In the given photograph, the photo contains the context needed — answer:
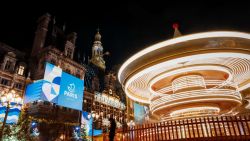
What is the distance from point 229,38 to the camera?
34.8ft

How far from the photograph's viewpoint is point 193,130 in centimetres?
956

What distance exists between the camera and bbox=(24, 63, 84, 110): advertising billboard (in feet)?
91.1

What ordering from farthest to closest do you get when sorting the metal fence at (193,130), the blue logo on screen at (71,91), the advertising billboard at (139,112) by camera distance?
the advertising billboard at (139,112) → the blue logo on screen at (71,91) → the metal fence at (193,130)

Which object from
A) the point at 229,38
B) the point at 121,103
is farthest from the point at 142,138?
the point at 121,103

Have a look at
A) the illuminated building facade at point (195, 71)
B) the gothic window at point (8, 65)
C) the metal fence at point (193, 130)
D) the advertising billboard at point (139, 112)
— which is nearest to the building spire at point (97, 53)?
the advertising billboard at point (139, 112)

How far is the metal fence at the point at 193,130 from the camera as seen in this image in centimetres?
892

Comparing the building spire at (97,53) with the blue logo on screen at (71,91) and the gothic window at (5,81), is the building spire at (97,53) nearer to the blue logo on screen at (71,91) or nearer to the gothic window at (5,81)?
the blue logo on screen at (71,91)

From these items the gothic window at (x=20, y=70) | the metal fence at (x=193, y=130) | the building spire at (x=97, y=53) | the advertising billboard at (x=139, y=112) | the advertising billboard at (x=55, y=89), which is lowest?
the metal fence at (x=193, y=130)

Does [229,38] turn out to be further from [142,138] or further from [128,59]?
[142,138]

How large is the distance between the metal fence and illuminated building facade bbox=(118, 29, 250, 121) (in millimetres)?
2615

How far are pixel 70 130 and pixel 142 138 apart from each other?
2285 cm

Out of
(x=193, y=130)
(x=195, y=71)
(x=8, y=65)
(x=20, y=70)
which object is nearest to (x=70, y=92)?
(x=20, y=70)

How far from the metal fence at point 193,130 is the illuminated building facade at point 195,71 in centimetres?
261

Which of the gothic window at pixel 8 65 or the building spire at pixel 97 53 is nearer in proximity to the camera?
the gothic window at pixel 8 65
